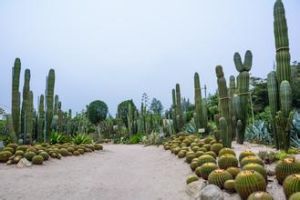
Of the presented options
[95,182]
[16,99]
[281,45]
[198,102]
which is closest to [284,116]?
[281,45]

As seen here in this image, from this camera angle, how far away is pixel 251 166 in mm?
5125

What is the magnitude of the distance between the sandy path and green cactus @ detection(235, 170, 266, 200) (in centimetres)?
118

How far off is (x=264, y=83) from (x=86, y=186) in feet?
57.1

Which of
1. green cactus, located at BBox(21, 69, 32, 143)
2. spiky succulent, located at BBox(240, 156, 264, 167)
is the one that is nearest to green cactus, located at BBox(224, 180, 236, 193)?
spiky succulent, located at BBox(240, 156, 264, 167)

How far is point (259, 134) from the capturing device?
11.3 m

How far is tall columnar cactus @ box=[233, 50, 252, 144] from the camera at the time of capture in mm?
10766

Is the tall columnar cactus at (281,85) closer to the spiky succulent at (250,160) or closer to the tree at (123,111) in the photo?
the spiky succulent at (250,160)

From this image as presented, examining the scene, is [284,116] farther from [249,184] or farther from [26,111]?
[26,111]

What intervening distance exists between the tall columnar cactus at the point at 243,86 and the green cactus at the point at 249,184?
6326 millimetres

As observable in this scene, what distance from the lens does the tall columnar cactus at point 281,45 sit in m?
7.99

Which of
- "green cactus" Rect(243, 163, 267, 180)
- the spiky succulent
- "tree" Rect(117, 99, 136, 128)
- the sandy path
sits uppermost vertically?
"tree" Rect(117, 99, 136, 128)

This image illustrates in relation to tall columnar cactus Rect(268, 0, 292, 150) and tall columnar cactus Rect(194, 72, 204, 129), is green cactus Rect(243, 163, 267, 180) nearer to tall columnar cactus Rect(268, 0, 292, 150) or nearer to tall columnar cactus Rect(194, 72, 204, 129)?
tall columnar cactus Rect(268, 0, 292, 150)

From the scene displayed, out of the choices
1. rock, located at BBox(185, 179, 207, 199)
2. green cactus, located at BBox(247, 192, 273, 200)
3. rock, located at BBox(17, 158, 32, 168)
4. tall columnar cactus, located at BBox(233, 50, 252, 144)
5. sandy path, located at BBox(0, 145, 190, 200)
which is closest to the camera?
green cactus, located at BBox(247, 192, 273, 200)

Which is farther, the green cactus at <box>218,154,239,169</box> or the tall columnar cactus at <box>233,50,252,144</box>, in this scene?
the tall columnar cactus at <box>233,50,252,144</box>
